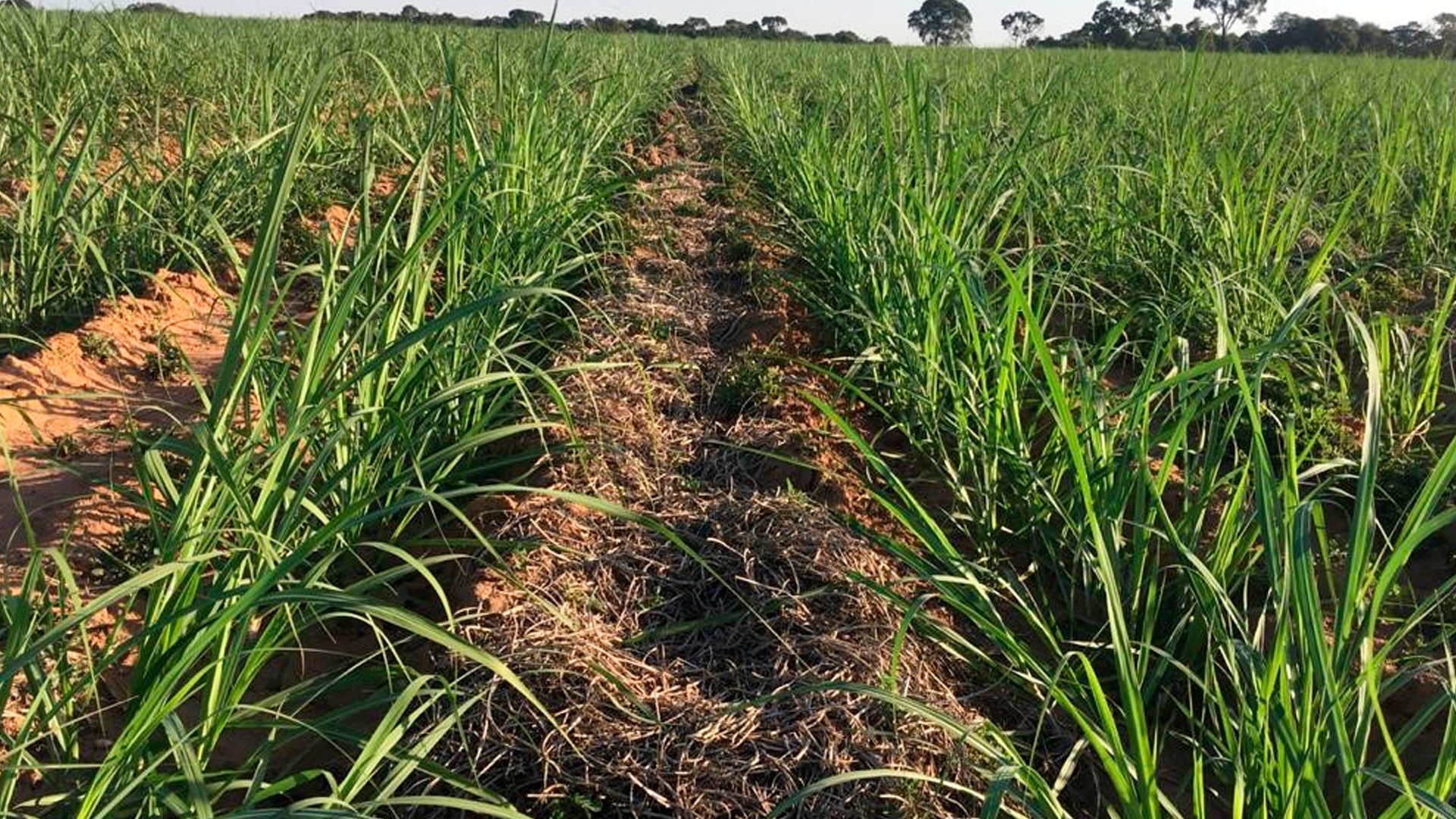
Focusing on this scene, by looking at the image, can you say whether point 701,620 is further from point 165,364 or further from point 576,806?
point 165,364

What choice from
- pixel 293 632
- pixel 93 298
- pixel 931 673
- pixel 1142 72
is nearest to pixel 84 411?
pixel 93 298

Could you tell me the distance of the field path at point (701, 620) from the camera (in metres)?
1.59

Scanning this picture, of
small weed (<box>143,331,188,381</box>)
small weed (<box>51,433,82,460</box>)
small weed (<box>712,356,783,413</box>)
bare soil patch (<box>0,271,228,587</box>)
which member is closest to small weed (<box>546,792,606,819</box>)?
bare soil patch (<box>0,271,228,587</box>)

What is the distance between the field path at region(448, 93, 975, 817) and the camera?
1.59 m

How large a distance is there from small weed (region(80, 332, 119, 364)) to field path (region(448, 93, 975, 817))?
1377mm

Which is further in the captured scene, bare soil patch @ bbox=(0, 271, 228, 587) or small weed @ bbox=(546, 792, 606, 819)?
bare soil patch @ bbox=(0, 271, 228, 587)

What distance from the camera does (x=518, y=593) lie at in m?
1.96

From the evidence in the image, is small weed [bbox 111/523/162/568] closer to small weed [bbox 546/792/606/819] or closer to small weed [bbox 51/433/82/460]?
small weed [bbox 51/433/82/460]

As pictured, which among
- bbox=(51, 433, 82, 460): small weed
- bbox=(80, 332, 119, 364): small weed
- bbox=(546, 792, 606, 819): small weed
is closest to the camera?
bbox=(546, 792, 606, 819): small weed

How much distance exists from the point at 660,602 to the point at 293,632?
80cm

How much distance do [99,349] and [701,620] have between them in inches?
87.1

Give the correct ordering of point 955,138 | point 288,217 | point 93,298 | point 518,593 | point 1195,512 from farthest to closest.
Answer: point 288,217 → point 93,298 → point 955,138 → point 518,593 → point 1195,512

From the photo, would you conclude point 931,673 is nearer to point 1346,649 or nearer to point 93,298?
point 1346,649

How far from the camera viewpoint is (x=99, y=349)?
9.93ft
